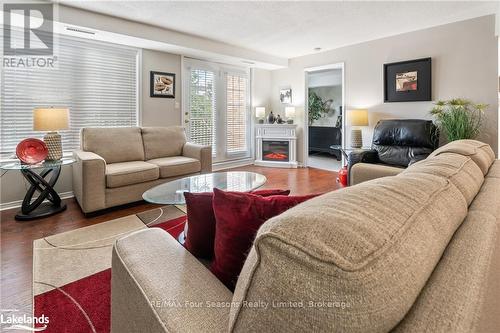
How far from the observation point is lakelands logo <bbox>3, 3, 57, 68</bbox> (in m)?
3.12

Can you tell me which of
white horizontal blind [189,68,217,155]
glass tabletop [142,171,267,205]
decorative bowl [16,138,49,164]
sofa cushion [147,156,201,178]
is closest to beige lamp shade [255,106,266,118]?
white horizontal blind [189,68,217,155]

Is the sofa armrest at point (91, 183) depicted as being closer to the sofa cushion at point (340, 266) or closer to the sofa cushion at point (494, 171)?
the sofa cushion at point (340, 266)

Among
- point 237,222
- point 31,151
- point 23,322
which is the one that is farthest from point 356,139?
point 23,322

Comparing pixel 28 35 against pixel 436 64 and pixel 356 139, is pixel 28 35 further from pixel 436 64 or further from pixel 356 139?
pixel 436 64

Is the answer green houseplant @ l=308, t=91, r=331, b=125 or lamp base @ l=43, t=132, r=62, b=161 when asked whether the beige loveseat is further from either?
green houseplant @ l=308, t=91, r=331, b=125

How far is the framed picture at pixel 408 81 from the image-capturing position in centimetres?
420

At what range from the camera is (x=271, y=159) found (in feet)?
20.7

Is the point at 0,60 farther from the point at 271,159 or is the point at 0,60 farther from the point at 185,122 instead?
the point at 271,159

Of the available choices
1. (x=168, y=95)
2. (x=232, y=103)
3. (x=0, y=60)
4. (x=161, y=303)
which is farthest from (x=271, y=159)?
(x=161, y=303)

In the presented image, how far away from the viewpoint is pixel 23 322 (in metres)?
1.49

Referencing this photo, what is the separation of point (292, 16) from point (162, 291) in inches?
152

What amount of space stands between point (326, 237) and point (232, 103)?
5.78 meters

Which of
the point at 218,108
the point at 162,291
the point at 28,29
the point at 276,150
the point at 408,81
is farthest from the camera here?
the point at 276,150

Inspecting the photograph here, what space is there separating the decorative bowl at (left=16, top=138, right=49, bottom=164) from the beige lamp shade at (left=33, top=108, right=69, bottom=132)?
165 mm
